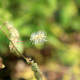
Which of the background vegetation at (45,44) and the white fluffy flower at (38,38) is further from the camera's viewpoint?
the background vegetation at (45,44)

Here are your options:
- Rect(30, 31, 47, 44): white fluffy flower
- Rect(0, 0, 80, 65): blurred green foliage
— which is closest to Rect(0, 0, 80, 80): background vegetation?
Rect(0, 0, 80, 65): blurred green foliage

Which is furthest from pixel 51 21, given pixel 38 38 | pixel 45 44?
pixel 38 38

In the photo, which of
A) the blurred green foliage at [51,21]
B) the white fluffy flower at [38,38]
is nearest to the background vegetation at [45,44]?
the blurred green foliage at [51,21]

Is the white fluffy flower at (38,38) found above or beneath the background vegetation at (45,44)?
beneath

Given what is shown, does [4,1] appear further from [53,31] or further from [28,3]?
[53,31]

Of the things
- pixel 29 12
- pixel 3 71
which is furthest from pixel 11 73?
Answer: pixel 29 12

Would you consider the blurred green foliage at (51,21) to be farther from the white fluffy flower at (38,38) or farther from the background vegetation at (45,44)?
the white fluffy flower at (38,38)

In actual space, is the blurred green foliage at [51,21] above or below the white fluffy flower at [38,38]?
above

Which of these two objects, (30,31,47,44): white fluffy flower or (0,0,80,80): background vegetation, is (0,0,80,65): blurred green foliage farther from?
(30,31,47,44): white fluffy flower
